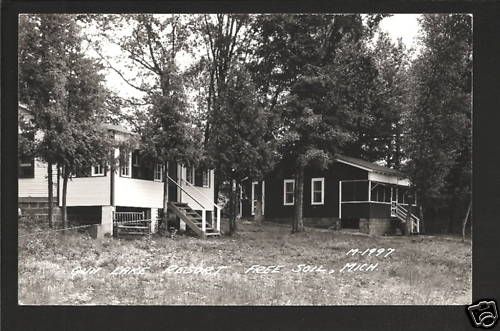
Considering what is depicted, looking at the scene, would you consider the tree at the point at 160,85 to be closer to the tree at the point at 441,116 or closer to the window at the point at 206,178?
the window at the point at 206,178

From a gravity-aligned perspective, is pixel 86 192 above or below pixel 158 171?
below

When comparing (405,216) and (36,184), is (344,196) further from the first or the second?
(36,184)

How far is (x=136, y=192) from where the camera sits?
11.0 meters

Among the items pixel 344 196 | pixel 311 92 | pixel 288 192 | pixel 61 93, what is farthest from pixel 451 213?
pixel 61 93

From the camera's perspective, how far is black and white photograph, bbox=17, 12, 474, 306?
1041 cm

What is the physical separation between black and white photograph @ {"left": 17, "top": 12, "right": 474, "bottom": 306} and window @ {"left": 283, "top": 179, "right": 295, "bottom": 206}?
0.9 inches

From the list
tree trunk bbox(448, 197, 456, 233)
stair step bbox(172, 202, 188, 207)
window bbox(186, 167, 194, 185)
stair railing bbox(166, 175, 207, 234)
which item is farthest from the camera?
stair step bbox(172, 202, 188, 207)

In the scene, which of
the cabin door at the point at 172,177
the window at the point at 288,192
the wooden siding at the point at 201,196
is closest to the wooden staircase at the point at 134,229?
the cabin door at the point at 172,177

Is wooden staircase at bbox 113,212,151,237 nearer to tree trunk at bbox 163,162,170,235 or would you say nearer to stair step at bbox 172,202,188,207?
tree trunk at bbox 163,162,170,235

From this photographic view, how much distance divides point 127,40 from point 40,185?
7.77ft

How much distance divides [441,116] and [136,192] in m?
4.51

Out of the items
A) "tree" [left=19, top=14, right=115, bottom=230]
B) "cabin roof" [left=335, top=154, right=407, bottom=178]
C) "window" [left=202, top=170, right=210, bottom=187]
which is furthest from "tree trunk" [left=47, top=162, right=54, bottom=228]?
"cabin roof" [left=335, top=154, right=407, bottom=178]
